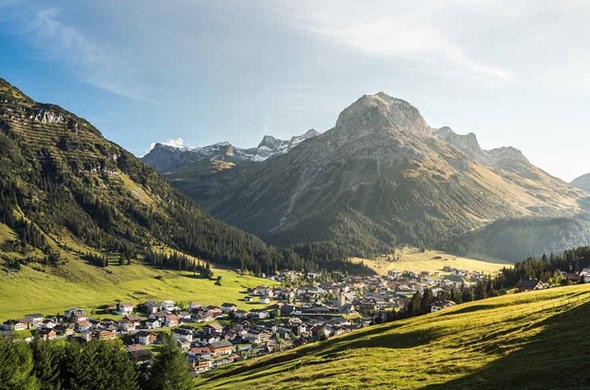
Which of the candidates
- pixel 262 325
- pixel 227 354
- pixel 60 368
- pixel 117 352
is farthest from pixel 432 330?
pixel 262 325

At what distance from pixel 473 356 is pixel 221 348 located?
407ft

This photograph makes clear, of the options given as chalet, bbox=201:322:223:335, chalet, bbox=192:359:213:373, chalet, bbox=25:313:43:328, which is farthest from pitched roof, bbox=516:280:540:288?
chalet, bbox=25:313:43:328

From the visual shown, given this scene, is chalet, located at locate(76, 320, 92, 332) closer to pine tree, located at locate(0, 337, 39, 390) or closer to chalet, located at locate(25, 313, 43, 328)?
chalet, located at locate(25, 313, 43, 328)

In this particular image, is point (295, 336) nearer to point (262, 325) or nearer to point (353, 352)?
point (262, 325)

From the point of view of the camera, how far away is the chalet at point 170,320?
623 ft

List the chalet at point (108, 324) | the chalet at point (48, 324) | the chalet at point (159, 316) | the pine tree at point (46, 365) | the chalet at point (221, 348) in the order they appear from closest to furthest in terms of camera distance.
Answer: the pine tree at point (46, 365) < the chalet at point (221, 348) < the chalet at point (48, 324) < the chalet at point (108, 324) < the chalet at point (159, 316)

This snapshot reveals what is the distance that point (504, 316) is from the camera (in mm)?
65250

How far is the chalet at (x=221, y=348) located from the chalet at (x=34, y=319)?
64080 mm

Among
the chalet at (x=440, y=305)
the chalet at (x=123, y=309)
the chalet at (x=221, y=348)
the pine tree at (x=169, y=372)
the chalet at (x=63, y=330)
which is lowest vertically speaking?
the chalet at (x=221, y=348)

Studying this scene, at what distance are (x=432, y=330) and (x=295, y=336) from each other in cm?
11438

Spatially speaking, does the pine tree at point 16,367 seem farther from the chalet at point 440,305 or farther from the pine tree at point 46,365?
the chalet at point 440,305

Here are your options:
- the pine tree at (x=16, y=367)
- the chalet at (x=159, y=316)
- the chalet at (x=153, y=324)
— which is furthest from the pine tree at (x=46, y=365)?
the chalet at (x=159, y=316)

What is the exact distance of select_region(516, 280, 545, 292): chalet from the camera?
125 m

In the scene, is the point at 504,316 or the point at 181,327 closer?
the point at 504,316
